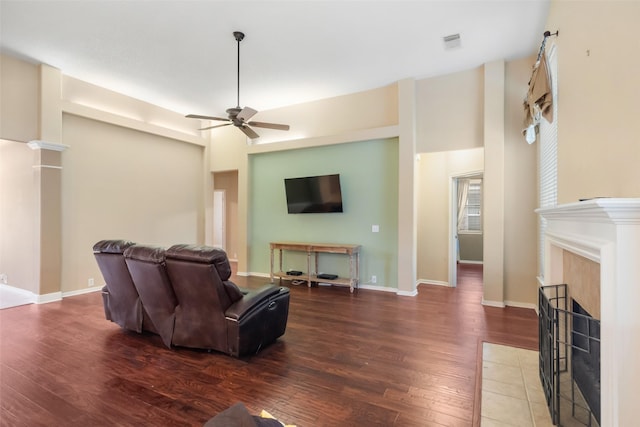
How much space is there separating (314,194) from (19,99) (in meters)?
4.80

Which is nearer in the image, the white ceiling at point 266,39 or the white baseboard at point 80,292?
the white ceiling at point 266,39

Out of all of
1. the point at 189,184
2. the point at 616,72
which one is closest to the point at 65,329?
the point at 189,184

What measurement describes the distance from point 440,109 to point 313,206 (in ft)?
9.26

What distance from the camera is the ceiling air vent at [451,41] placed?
12.5 ft

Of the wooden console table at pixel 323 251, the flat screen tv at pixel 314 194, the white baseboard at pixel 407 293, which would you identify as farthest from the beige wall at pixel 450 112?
the white baseboard at pixel 407 293

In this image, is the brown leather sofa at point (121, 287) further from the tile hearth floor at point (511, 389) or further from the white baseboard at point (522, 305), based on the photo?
the white baseboard at point (522, 305)

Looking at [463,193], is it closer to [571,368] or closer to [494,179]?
[494,179]

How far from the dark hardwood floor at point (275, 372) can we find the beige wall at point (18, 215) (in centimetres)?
109

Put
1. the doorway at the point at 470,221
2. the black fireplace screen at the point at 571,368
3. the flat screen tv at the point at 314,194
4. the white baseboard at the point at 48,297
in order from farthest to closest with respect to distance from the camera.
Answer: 1. the doorway at the point at 470,221
2. the flat screen tv at the point at 314,194
3. the white baseboard at the point at 48,297
4. the black fireplace screen at the point at 571,368

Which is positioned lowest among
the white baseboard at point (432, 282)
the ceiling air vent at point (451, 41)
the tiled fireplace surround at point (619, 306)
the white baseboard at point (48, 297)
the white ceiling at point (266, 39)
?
the white baseboard at point (432, 282)

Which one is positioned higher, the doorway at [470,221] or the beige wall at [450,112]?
the beige wall at [450,112]

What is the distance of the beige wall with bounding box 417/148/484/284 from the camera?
5.65 meters

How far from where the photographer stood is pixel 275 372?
8.20ft

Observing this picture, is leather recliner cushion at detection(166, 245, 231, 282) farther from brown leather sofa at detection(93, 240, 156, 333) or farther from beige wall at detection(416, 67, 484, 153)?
beige wall at detection(416, 67, 484, 153)
